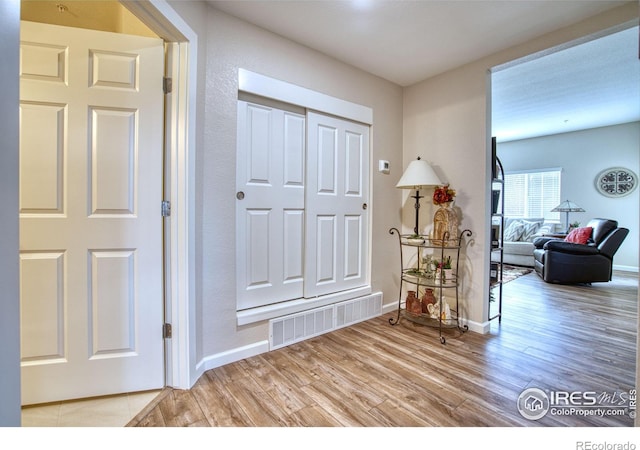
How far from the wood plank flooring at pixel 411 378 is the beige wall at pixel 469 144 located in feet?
1.68

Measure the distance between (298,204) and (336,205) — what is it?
1.29 feet

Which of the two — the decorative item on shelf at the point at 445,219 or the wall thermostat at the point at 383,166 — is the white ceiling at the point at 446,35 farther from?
the decorative item on shelf at the point at 445,219

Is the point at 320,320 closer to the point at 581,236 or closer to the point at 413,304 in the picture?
the point at 413,304

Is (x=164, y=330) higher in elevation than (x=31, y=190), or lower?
lower

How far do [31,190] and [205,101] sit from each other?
100 centimetres

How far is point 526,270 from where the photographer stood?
4934 mm

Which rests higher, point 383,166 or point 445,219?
point 383,166

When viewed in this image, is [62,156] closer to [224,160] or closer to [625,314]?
[224,160]

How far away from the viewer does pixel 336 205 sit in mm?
2447

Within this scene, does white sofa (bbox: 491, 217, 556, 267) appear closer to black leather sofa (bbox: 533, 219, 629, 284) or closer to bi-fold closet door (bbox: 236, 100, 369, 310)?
black leather sofa (bbox: 533, 219, 629, 284)

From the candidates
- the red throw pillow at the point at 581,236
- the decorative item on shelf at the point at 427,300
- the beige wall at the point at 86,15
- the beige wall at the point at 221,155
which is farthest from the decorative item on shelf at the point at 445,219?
the red throw pillow at the point at 581,236

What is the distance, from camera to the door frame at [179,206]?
154 cm

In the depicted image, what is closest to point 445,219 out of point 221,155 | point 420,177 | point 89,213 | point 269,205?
point 420,177
